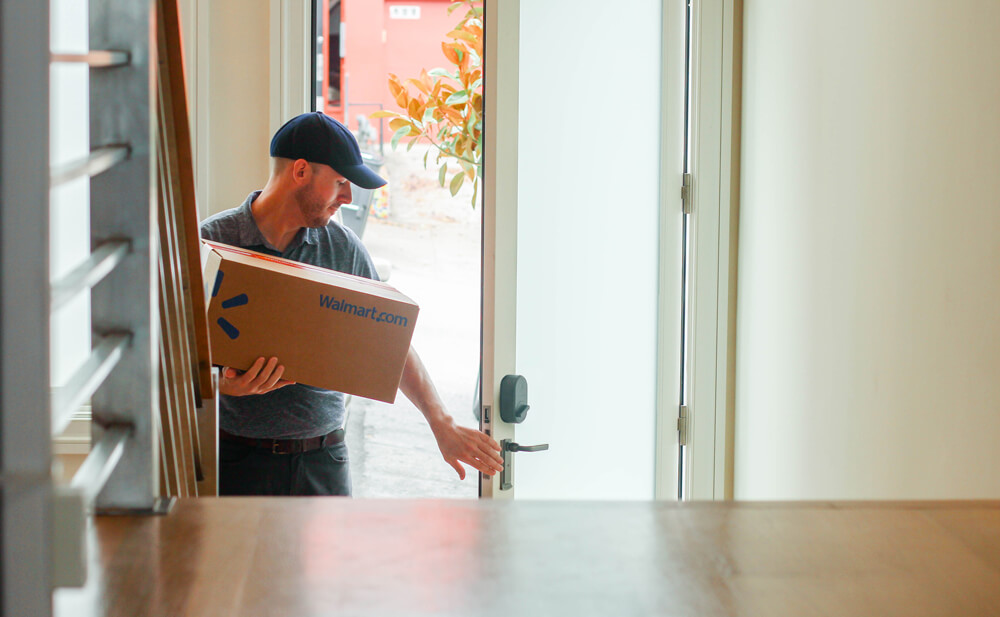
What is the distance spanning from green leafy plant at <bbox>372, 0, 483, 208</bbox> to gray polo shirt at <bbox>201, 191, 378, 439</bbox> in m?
0.47

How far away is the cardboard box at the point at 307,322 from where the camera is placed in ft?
5.70

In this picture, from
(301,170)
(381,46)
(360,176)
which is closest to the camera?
(301,170)

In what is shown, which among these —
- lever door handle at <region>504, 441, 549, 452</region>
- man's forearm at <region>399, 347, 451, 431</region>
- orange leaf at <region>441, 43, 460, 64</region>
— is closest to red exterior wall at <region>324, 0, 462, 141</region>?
orange leaf at <region>441, 43, 460, 64</region>

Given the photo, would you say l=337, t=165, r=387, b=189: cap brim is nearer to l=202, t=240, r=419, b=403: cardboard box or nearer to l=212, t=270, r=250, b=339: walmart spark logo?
l=202, t=240, r=419, b=403: cardboard box

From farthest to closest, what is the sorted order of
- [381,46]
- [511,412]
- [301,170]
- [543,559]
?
[381,46]
[301,170]
[511,412]
[543,559]

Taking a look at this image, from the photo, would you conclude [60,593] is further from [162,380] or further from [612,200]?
[612,200]

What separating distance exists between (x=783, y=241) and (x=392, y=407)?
371 centimetres

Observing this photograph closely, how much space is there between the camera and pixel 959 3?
4.32 feet

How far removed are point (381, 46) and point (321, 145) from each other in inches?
225

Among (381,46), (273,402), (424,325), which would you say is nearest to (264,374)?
(273,402)

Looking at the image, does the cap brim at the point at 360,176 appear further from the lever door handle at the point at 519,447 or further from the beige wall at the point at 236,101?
the lever door handle at the point at 519,447

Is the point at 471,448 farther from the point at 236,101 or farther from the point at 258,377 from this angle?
the point at 236,101

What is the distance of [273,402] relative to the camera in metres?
2.13

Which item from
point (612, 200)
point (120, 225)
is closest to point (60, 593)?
point (120, 225)
